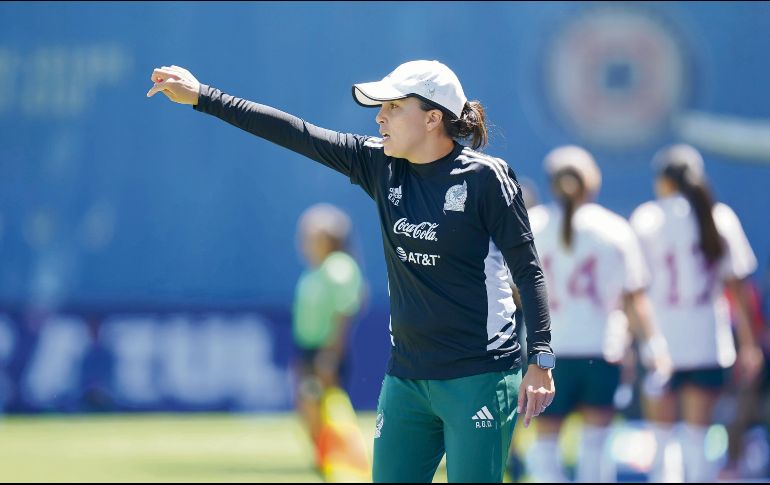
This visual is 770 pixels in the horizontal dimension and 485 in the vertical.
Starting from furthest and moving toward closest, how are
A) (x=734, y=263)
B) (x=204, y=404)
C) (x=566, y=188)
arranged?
(x=204, y=404) → (x=734, y=263) → (x=566, y=188)

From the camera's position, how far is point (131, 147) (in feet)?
31.7

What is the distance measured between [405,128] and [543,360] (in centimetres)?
78

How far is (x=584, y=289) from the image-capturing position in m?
6.03

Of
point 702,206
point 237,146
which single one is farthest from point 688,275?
point 237,146

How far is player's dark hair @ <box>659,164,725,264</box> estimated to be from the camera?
636 cm

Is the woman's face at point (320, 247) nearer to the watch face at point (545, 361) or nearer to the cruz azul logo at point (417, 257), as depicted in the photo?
the cruz azul logo at point (417, 257)

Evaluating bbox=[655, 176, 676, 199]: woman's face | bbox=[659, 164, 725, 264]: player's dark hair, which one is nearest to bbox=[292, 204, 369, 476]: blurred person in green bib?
bbox=[655, 176, 676, 199]: woman's face

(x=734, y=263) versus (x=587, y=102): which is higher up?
(x=587, y=102)

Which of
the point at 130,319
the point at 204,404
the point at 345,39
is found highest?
the point at 345,39

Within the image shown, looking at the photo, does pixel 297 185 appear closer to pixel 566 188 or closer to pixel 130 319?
pixel 130 319

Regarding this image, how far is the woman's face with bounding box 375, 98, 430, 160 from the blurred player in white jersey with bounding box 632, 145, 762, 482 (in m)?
3.08

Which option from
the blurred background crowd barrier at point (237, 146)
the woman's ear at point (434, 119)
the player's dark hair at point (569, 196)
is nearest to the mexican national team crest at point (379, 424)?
the woman's ear at point (434, 119)

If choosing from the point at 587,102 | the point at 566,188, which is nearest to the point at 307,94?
the point at 587,102

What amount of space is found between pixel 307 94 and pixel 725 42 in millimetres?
3209
